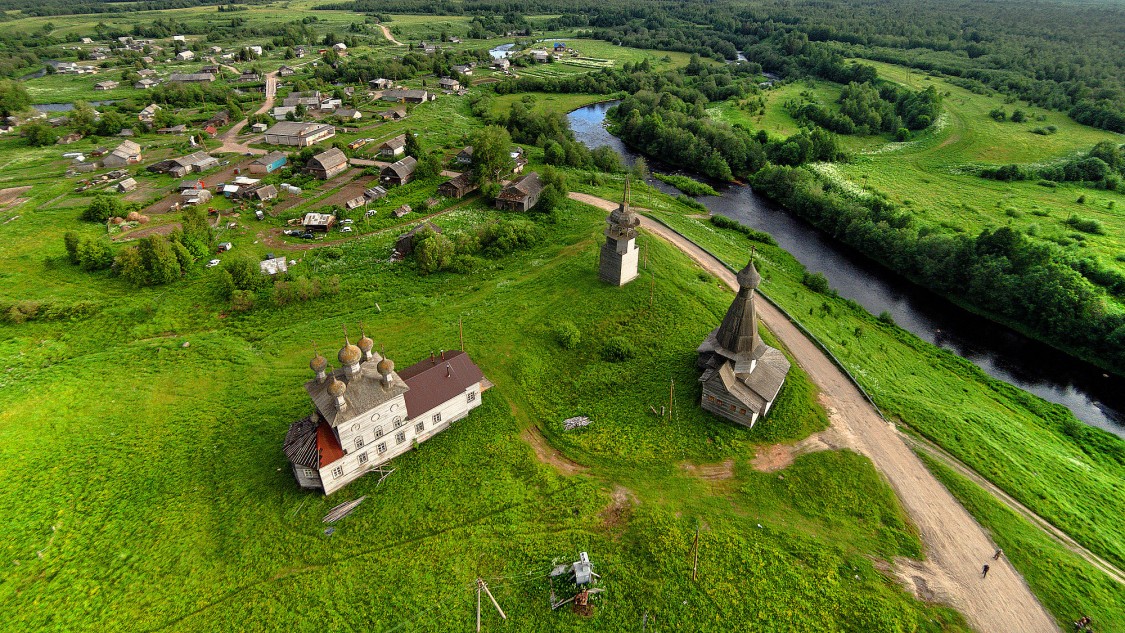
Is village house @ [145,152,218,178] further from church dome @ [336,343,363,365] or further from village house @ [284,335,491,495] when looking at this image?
church dome @ [336,343,363,365]

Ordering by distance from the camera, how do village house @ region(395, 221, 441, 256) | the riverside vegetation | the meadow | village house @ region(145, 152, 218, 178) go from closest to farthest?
the meadow
the riverside vegetation
village house @ region(395, 221, 441, 256)
village house @ region(145, 152, 218, 178)

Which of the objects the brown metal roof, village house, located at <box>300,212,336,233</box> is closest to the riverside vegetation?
the brown metal roof

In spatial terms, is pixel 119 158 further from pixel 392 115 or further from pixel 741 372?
pixel 741 372

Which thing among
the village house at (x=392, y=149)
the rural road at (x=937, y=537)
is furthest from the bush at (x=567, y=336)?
the village house at (x=392, y=149)

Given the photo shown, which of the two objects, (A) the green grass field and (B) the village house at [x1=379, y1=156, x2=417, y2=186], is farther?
(B) the village house at [x1=379, y1=156, x2=417, y2=186]

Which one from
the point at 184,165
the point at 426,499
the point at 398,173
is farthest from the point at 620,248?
the point at 184,165

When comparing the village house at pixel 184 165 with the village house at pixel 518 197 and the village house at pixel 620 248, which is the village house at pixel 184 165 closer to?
the village house at pixel 518 197
